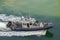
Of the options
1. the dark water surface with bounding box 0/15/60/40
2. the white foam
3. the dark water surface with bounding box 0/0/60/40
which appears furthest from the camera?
the dark water surface with bounding box 0/0/60/40

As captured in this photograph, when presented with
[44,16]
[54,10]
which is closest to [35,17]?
[44,16]

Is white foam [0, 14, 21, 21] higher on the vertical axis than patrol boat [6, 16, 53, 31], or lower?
higher

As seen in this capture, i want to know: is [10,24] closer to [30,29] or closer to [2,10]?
[30,29]

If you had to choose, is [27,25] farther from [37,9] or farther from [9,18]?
[37,9]

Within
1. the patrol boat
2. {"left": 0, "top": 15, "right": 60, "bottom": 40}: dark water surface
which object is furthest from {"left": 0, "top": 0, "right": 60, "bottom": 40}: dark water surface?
the patrol boat

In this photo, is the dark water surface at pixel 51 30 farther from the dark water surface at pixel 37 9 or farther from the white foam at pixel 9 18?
the white foam at pixel 9 18

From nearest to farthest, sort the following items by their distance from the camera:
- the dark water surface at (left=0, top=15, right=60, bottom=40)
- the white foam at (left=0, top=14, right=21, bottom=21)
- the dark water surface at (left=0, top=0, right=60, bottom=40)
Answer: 1. the dark water surface at (left=0, top=15, right=60, bottom=40)
2. the white foam at (left=0, top=14, right=21, bottom=21)
3. the dark water surface at (left=0, top=0, right=60, bottom=40)

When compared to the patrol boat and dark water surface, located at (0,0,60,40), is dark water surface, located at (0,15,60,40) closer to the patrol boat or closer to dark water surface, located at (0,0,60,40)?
dark water surface, located at (0,0,60,40)

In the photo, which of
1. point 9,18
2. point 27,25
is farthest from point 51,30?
point 9,18
